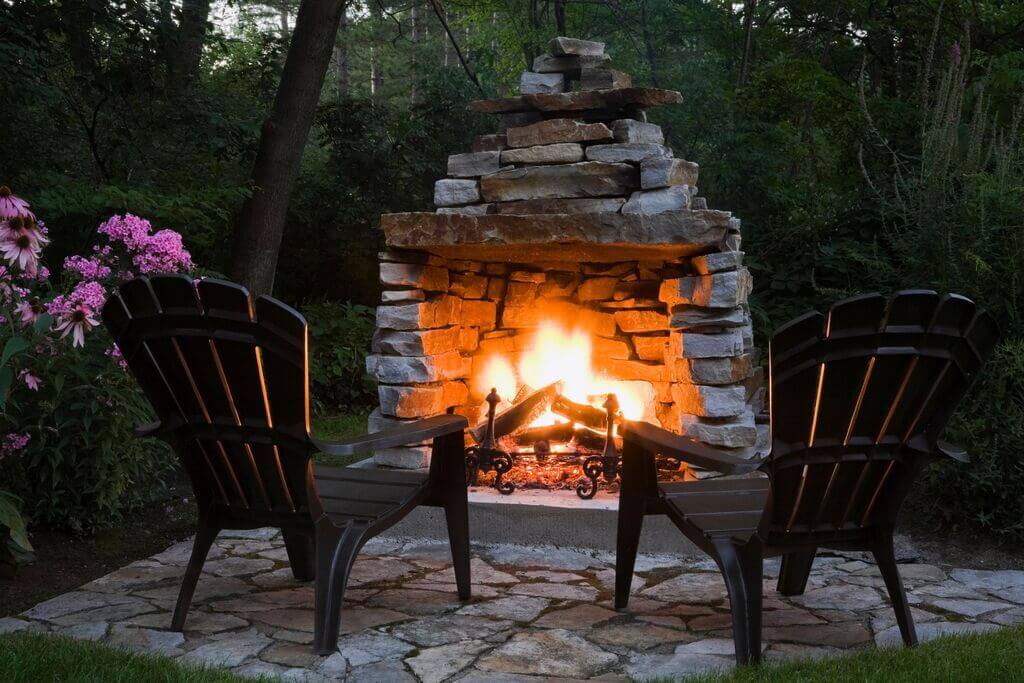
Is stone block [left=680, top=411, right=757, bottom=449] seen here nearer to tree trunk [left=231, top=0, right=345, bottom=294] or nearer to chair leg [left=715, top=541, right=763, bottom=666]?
chair leg [left=715, top=541, right=763, bottom=666]

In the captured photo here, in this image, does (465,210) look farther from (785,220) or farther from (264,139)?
(785,220)

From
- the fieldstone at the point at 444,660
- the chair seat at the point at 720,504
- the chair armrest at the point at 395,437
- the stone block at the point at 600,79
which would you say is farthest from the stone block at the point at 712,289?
the fieldstone at the point at 444,660

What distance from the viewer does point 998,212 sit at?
14.8ft

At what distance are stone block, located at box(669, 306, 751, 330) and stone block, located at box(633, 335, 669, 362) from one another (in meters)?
0.39

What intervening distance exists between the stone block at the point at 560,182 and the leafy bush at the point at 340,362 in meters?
2.96

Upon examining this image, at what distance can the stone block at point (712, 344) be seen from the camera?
4.04 m

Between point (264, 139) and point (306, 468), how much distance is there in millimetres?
4210

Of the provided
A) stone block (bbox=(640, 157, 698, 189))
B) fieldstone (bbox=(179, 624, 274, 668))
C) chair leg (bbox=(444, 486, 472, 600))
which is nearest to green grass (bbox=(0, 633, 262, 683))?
fieldstone (bbox=(179, 624, 274, 668))

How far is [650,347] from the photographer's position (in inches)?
182

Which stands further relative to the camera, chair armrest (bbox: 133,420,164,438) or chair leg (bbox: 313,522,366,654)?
chair armrest (bbox: 133,420,164,438)

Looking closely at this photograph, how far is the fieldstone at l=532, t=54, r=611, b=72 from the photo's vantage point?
15.0ft

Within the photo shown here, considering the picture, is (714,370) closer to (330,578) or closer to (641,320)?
(641,320)

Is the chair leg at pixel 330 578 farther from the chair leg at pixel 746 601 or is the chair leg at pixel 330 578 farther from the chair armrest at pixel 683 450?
the chair leg at pixel 746 601

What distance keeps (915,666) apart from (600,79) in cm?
286
